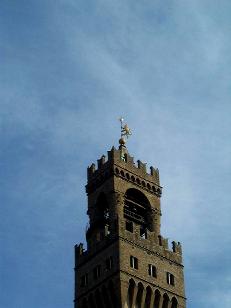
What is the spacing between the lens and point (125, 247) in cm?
7794

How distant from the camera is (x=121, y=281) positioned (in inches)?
2965

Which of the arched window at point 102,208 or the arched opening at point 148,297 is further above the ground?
the arched window at point 102,208

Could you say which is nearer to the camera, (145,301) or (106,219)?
(145,301)

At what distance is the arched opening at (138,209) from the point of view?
83.5 meters

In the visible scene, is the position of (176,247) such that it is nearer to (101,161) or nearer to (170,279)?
(170,279)

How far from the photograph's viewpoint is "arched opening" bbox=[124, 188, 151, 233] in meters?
83.5

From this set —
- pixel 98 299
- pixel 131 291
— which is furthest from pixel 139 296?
pixel 98 299

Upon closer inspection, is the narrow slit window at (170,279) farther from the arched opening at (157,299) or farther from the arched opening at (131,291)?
the arched opening at (131,291)

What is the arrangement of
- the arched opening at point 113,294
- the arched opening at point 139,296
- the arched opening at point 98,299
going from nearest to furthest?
the arched opening at point 113,294 → the arched opening at point 139,296 → the arched opening at point 98,299

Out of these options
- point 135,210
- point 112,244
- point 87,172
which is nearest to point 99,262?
point 112,244

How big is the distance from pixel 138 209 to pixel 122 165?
196 inches

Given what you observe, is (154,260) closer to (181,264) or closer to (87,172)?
(181,264)

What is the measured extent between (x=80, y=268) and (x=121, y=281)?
7.84m

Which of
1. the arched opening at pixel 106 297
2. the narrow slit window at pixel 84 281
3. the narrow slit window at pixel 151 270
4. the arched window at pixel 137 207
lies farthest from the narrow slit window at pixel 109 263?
the arched window at pixel 137 207
